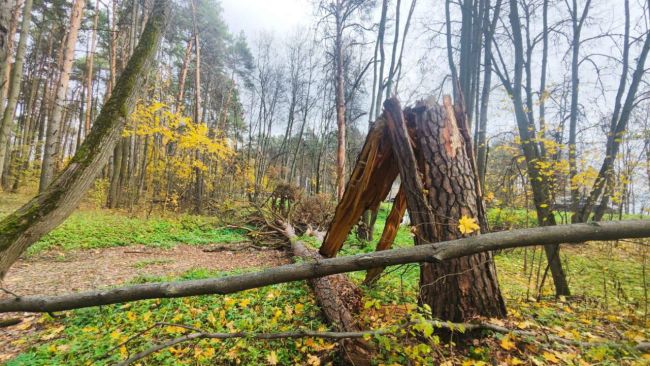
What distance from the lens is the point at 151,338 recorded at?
2.96 meters

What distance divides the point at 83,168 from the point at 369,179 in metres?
3.02

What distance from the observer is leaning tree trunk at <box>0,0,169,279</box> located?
7.68ft

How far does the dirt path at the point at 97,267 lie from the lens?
3.61 metres

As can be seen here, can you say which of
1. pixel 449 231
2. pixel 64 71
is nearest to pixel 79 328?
pixel 449 231

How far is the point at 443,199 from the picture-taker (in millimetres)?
2674

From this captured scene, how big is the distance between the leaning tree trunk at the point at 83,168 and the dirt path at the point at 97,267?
5.14 feet

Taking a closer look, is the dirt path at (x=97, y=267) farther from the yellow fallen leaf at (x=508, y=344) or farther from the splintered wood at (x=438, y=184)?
the yellow fallen leaf at (x=508, y=344)

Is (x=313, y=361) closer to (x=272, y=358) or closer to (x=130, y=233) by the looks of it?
(x=272, y=358)

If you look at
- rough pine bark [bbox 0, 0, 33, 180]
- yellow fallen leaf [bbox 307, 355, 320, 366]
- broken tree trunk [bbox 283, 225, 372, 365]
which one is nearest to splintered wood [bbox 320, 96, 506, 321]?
broken tree trunk [bbox 283, 225, 372, 365]

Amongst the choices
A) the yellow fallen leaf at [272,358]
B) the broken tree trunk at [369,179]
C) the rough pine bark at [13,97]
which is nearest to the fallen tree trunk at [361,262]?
the yellow fallen leaf at [272,358]

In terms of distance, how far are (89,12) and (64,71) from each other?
10151 millimetres

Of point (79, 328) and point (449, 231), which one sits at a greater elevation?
point (449, 231)

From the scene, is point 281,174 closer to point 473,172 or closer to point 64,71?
point 64,71

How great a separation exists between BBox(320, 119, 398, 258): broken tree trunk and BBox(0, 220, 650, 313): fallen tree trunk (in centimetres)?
208
